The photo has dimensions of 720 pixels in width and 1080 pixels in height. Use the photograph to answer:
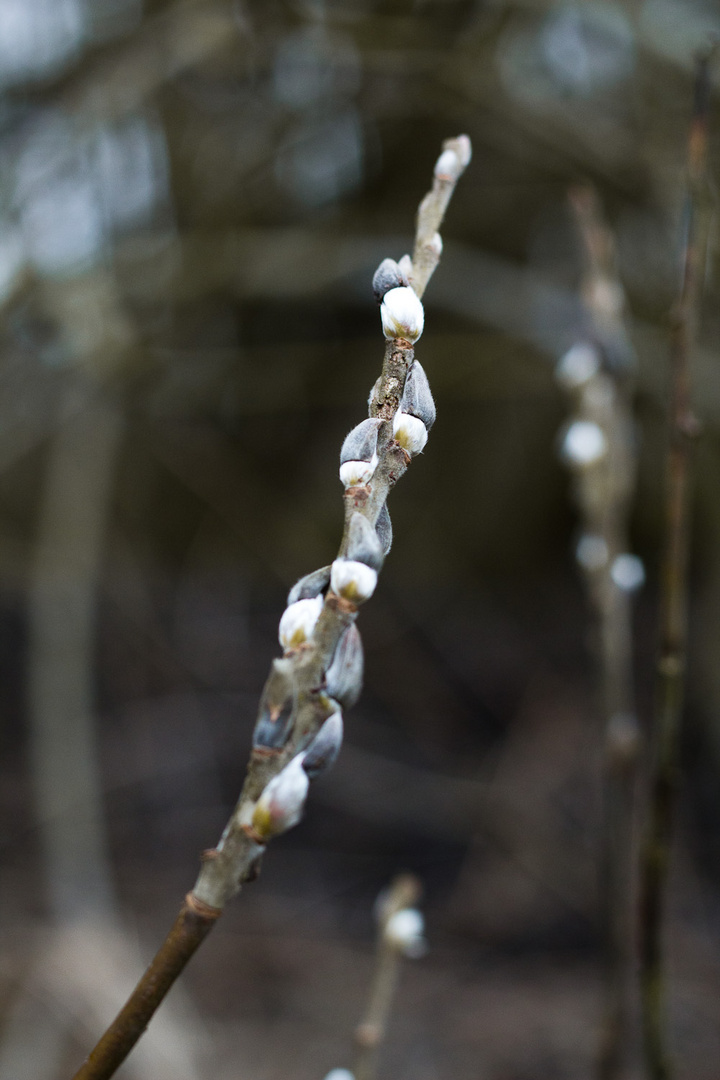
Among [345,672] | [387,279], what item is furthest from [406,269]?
[345,672]

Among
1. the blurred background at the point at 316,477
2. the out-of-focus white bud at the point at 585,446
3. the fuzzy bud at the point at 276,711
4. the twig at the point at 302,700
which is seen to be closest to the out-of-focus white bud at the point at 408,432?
the twig at the point at 302,700

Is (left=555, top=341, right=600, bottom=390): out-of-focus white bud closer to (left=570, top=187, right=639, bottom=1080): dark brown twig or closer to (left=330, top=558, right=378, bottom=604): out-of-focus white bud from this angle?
(left=570, top=187, right=639, bottom=1080): dark brown twig

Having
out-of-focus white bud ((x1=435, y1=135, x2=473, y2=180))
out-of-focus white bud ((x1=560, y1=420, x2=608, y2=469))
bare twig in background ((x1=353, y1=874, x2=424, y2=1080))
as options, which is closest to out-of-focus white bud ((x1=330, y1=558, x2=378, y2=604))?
out-of-focus white bud ((x1=435, y1=135, x2=473, y2=180))

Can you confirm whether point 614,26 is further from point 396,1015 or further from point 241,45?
point 396,1015

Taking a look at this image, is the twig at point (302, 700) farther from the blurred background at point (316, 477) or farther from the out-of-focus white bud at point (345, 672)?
the blurred background at point (316, 477)

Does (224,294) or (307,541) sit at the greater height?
(224,294)

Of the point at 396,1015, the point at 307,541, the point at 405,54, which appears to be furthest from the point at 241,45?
the point at 396,1015

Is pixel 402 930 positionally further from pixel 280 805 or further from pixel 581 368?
pixel 581 368
